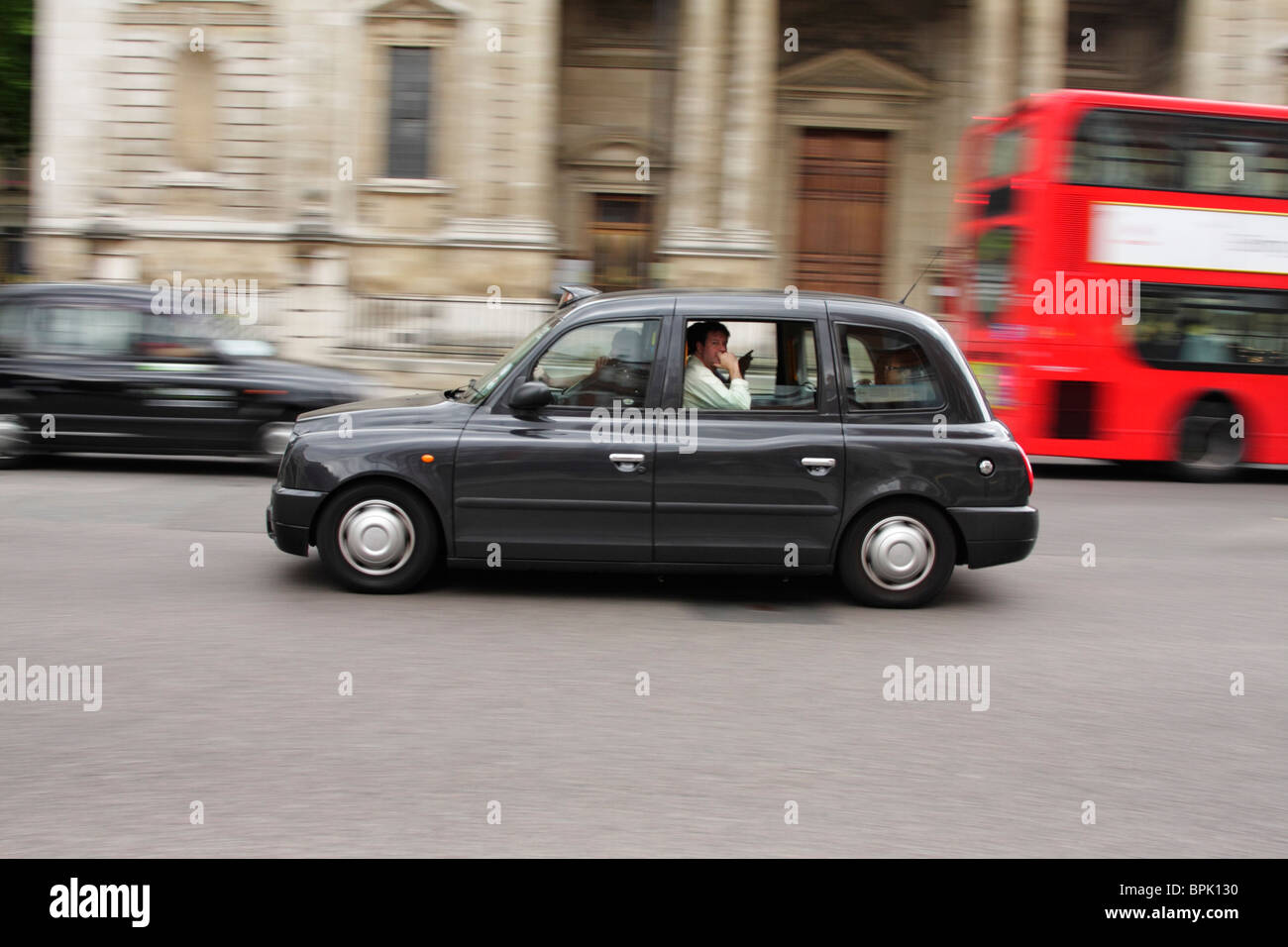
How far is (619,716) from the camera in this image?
523 centimetres

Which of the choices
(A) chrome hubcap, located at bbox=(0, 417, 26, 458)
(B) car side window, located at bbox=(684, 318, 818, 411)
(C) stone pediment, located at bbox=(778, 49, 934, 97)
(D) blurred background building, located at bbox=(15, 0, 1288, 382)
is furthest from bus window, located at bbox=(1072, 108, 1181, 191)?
(C) stone pediment, located at bbox=(778, 49, 934, 97)

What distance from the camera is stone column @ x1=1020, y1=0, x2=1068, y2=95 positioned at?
25.5m

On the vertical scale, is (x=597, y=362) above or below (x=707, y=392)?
above

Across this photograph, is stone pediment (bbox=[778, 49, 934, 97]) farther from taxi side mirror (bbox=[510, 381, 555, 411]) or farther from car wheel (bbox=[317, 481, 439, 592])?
car wheel (bbox=[317, 481, 439, 592])

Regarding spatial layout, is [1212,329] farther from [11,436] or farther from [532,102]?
[532,102]

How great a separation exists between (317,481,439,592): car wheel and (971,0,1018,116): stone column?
2069 centimetres

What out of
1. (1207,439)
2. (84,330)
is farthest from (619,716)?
(1207,439)

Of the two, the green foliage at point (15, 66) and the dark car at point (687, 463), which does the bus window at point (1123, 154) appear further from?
the green foliage at point (15, 66)

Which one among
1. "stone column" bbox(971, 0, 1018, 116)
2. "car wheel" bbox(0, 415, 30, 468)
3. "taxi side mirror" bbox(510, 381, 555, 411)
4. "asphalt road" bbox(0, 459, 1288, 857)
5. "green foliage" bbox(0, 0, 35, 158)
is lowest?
"asphalt road" bbox(0, 459, 1288, 857)

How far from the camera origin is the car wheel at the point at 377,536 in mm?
7141

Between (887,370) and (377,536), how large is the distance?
285 centimetres

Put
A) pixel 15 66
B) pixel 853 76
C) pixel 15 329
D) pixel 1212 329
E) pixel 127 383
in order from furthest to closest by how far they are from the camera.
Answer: pixel 15 66 < pixel 853 76 < pixel 1212 329 < pixel 15 329 < pixel 127 383

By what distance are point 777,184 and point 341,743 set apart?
25911 millimetres

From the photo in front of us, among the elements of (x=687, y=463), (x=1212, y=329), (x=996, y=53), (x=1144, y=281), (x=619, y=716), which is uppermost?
(x=996, y=53)
